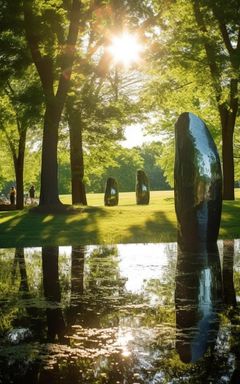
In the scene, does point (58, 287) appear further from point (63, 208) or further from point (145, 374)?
point (63, 208)

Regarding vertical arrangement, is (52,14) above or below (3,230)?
above

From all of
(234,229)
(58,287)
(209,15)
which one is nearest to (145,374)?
(58,287)

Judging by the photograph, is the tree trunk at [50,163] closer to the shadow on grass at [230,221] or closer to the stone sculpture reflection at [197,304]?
the shadow on grass at [230,221]

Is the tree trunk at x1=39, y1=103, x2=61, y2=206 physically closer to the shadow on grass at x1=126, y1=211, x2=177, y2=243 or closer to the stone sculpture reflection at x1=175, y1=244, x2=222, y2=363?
the shadow on grass at x1=126, y1=211, x2=177, y2=243

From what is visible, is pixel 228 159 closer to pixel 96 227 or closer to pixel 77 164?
pixel 77 164

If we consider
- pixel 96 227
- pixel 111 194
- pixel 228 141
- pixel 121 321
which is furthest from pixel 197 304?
pixel 111 194

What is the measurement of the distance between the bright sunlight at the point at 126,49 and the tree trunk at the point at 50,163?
7438 mm

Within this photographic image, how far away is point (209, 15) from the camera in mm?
25984

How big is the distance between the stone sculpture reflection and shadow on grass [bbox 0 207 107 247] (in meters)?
5.39

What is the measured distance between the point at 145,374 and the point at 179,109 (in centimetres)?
2909

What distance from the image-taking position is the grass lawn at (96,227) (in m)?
14.0

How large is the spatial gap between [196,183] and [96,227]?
6.06 metres

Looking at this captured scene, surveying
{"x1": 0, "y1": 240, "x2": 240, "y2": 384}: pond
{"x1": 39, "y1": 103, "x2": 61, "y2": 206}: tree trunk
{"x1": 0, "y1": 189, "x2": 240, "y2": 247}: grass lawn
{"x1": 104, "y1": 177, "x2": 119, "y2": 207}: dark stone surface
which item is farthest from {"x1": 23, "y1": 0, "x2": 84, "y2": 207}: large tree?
{"x1": 0, "y1": 240, "x2": 240, "y2": 384}: pond

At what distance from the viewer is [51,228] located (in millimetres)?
15930
